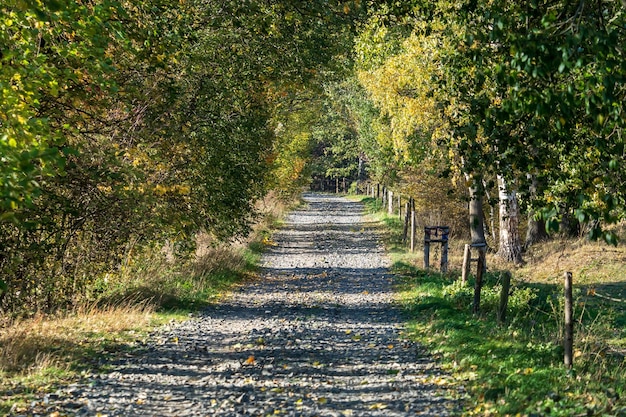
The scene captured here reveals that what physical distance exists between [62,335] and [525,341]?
6.48 m

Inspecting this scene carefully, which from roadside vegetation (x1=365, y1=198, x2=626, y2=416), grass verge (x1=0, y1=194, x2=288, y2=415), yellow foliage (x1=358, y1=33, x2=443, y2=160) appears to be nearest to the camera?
roadside vegetation (x1=365, y1=198, x2=626, y2=416)

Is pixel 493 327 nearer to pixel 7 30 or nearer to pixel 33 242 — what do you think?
pixel 33 242

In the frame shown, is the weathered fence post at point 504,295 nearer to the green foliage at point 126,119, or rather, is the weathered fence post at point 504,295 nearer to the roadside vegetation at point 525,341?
the roadside vegetation at point 525,341

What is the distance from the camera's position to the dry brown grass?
366 inches

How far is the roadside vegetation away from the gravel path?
0.48 m

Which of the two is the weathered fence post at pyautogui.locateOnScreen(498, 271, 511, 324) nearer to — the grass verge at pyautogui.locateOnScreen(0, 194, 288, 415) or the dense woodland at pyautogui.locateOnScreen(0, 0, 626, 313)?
the dense woodland at pyautogui.locateOnScreen(0, 0, 626, 313)

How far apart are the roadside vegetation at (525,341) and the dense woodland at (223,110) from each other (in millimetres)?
1733

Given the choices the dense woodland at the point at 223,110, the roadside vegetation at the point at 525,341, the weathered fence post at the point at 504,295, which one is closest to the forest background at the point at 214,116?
the dense woodland at the point at 223,110

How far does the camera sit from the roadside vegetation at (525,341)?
762 cm

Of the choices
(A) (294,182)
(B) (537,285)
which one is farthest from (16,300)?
(A) (294,182)

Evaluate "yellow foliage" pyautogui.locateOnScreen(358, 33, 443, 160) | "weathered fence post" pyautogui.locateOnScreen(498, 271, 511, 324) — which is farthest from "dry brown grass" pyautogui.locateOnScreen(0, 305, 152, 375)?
"yellow foliage" pyautogui.locateOnScreen(358, 33, 443, 160)

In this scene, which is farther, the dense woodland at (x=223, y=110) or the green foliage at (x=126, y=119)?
the green foliage at (x=126, y=119)

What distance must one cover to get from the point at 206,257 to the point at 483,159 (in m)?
12.9

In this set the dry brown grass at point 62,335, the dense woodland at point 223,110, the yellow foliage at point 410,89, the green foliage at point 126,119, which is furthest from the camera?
the yellow foliage at point 410,89
